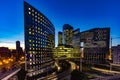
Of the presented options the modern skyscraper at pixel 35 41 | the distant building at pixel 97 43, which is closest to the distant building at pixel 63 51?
the distant building at pixel 97 43

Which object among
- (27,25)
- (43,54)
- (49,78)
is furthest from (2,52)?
(49,78)

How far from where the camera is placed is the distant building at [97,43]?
102 meters

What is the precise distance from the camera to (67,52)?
155125mm

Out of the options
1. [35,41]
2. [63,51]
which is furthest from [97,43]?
[35,41]

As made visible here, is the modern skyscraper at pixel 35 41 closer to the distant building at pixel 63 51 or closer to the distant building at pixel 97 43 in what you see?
the distant building at pixel 97 43

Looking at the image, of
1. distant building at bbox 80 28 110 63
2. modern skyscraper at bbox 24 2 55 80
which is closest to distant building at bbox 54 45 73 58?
distant building at bbox 80 28 110 63

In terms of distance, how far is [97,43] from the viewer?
4136 inches

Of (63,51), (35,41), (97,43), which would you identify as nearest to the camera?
(35,41)

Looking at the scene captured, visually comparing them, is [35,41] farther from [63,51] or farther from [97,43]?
[63,51]

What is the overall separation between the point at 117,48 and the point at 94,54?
43.9 m

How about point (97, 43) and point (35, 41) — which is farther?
point (97, 43)

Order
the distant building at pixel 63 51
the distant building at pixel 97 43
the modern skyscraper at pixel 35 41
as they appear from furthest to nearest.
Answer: the distant building at pixel 63 51, the distant building at pixel 97 43, the modern skyscraper at pixel 35 41

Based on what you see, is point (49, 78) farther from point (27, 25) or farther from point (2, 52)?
point (2, 52)

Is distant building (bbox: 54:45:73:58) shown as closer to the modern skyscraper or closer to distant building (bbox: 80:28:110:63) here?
distant building (bbox: 80:28:110:63)
